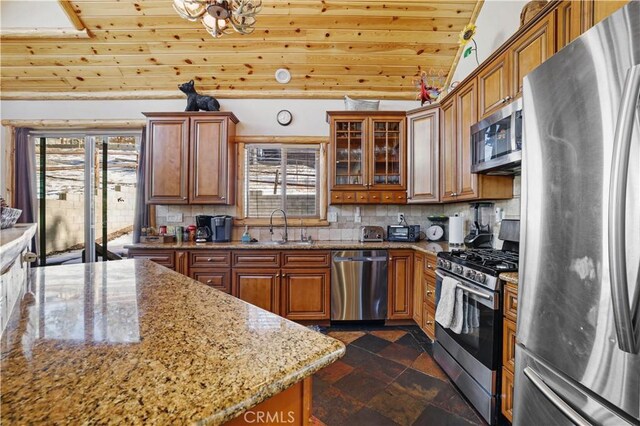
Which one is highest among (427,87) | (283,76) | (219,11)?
(283,76)

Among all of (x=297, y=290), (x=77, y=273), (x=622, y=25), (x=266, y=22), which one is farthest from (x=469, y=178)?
(x=77, y=273)

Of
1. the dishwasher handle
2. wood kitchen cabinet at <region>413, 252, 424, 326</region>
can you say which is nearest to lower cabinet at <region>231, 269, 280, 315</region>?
the dishwasher handle

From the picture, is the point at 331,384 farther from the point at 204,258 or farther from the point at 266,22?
the point at 266,22

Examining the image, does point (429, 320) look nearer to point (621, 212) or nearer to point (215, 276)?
point (621, 212)

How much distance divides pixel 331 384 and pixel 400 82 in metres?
3.47

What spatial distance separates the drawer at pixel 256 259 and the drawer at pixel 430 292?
154 centimetres

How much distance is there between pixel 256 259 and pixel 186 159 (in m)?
1.48

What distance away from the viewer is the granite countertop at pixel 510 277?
149 cm

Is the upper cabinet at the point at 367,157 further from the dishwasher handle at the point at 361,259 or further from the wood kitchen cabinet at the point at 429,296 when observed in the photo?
the wood kitchen cabinet at the point at 429,296

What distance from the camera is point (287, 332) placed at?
737 mm

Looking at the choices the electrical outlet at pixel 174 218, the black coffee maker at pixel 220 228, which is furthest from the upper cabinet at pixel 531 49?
the electrical outlet at pixel 174 218

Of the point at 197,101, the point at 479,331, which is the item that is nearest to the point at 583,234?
the point at 479,331

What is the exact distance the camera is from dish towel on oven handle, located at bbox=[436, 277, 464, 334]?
190cm

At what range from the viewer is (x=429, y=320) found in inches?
101
